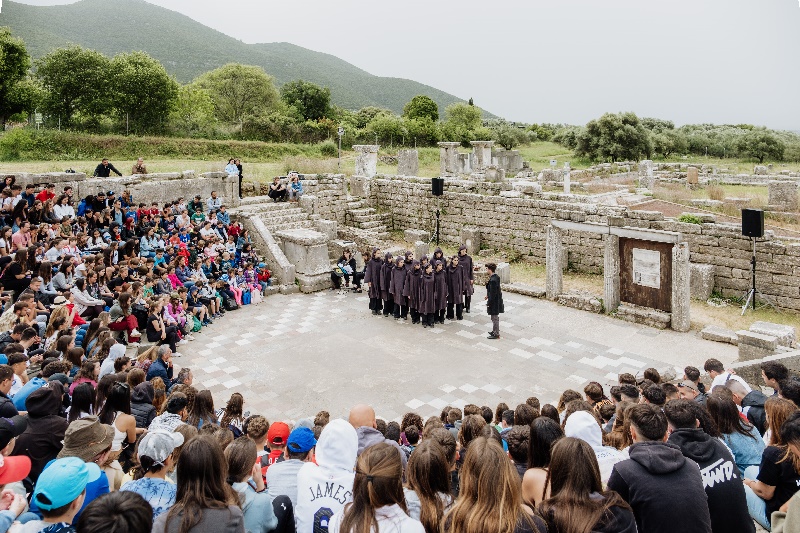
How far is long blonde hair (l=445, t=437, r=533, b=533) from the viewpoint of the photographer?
2.71 meters

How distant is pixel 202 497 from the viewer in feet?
9.84

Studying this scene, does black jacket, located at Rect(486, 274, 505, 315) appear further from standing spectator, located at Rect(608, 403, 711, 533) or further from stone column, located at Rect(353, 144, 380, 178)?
stone column, located at Rect(353, 144, 380, 178)

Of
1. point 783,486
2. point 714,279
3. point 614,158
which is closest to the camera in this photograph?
point 783,486

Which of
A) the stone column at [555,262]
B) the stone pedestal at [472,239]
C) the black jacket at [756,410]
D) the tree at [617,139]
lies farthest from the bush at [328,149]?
the black jacket at [756,410]

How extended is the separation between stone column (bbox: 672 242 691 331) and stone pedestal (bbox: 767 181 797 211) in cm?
847

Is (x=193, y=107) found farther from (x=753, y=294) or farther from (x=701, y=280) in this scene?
(x=753, y=294)

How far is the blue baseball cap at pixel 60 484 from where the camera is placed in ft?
9.78

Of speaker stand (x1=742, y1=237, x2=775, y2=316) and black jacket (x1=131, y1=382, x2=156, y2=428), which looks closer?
black jacket (x1=131, y1=382, x2=156, y2=428)

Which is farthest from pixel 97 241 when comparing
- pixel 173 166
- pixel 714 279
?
pixel 714 279

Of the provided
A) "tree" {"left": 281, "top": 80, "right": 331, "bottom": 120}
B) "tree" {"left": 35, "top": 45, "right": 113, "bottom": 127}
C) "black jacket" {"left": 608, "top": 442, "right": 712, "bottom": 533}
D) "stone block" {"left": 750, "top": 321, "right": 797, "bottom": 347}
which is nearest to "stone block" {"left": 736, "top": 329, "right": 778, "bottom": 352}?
"stone block" {"left": 750, "top": 321, "right": 797, "bottom": 347}

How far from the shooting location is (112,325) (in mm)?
9539

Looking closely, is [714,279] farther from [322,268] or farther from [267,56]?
[267,56]

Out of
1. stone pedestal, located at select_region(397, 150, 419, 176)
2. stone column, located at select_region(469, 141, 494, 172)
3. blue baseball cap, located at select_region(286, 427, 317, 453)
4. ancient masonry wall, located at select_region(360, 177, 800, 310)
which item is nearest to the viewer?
blue baseball cap, located at select_region(286, 427, 317, 453)

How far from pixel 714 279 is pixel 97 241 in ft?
45.7
